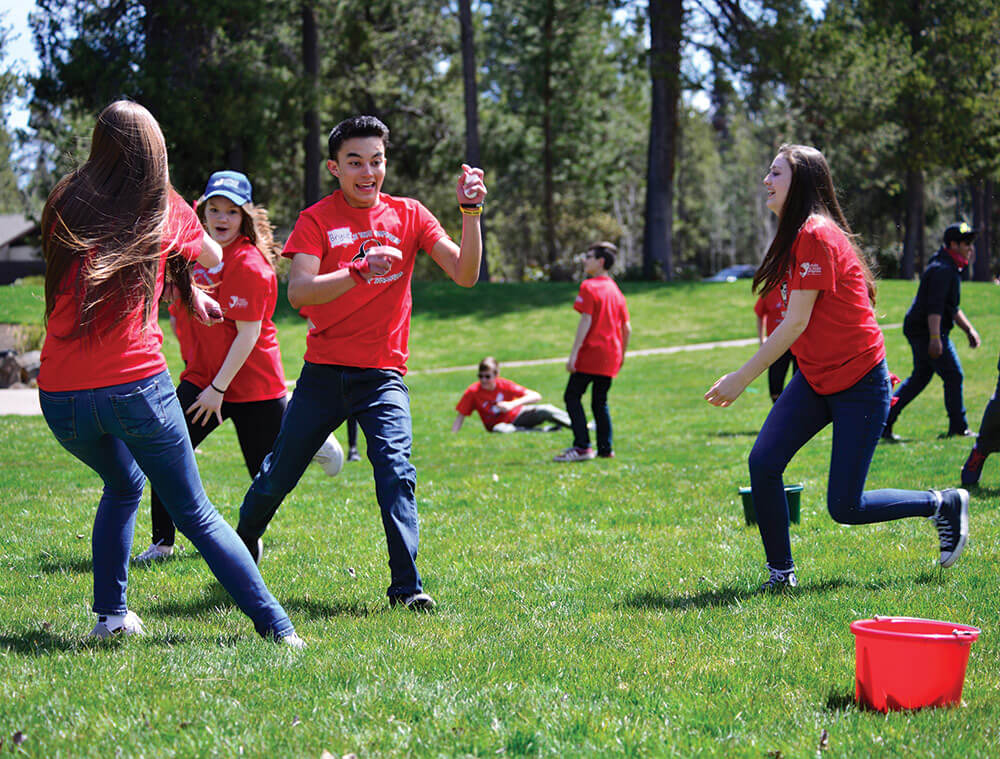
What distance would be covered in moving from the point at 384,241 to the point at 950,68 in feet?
122

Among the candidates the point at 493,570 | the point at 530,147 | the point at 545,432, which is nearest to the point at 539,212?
the point at 530,147

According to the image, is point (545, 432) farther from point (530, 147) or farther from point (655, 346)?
point (530, 147)

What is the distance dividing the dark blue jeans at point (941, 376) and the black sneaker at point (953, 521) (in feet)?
19.5

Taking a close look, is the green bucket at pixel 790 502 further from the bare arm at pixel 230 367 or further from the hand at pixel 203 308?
the hand at pixel 203 308

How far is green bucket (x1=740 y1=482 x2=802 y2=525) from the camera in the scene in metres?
6.45

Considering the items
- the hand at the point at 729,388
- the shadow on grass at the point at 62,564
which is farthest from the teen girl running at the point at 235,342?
the hand at the point at 729,388

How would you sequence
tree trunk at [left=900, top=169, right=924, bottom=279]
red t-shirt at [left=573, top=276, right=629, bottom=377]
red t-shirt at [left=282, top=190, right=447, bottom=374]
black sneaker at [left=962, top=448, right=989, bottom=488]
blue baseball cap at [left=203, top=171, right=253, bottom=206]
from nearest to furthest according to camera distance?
red t-shirt at [left=282, top=190, right=447, bottom=374]
blue baseball cap at [left=203, top=171, right=253, bottom=206]
black sneaker at [left=962, top=448, right=989, bottom=488]
red t-shirt at [left=573, top=276, right=629, bottom=377]
tree trunk at [left=900, top=169, right=924, bottom=279]

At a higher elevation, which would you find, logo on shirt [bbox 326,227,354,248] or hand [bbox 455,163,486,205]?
hand [bbox 455,163,486,205]

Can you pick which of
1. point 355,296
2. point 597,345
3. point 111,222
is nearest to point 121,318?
point 111,222

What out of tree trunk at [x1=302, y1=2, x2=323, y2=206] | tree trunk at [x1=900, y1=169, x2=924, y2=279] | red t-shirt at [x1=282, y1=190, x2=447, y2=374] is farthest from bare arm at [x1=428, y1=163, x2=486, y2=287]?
tree trunk at [x1=900, y1=169, x2=924, y2=279]

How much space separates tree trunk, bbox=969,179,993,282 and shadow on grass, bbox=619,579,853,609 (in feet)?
155

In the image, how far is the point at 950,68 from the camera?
36906 mm

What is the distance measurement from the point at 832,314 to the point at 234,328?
3320mm

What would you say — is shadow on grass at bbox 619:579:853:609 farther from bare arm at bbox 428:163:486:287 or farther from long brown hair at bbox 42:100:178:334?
long brown hair at bbox 42:100:178:334
